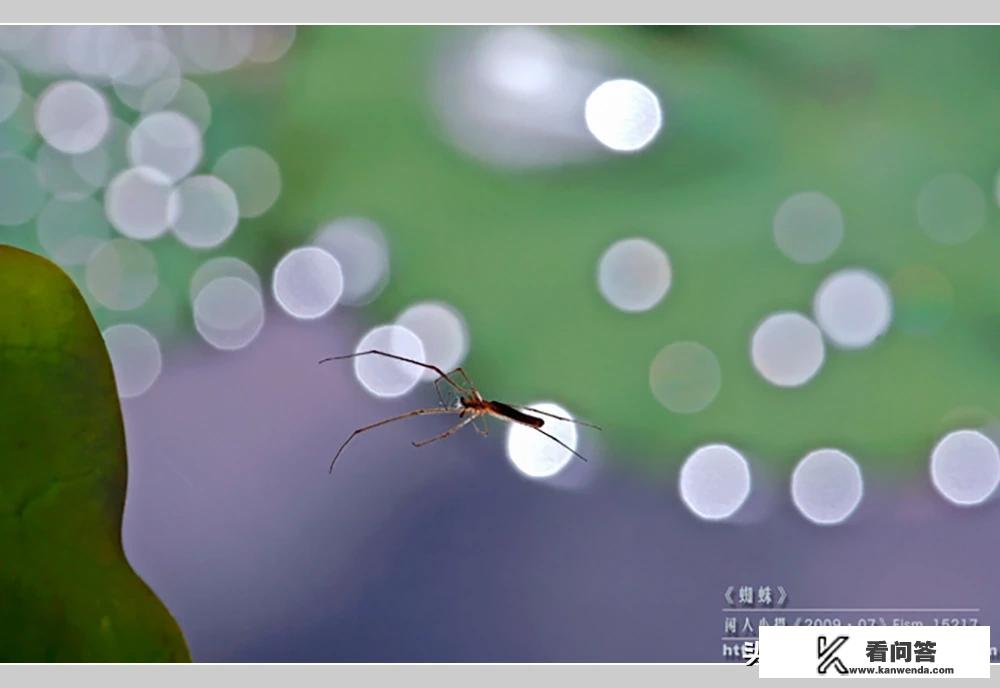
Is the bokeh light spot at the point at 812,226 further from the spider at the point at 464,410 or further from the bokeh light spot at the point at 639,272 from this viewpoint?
the spider at the point at 464,410

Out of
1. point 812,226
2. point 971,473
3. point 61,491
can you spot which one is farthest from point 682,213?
point 61,491

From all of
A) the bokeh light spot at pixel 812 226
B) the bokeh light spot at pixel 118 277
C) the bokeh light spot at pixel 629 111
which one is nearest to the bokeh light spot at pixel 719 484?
the bokeh light spot at pixel 812 226

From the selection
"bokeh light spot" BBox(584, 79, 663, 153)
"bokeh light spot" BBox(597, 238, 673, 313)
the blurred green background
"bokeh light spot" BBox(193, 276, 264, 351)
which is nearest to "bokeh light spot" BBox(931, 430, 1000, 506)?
the blurred green background

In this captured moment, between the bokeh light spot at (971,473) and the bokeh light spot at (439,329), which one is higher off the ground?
the bokeh light spot at (439,329)

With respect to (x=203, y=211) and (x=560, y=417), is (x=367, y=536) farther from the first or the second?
(x=203, y=211)

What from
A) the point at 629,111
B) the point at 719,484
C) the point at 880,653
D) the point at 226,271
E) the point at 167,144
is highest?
the point at 629,111

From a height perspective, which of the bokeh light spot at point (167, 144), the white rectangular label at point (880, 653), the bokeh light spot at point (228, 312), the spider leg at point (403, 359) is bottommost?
the white rectangular label at point (880, 653)
